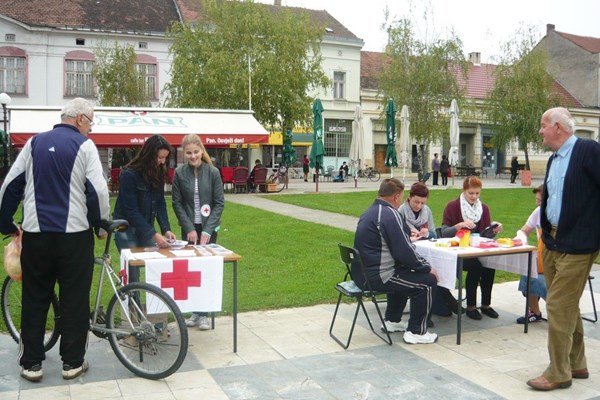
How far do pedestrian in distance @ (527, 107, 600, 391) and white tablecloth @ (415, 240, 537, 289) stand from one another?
114 centimetres

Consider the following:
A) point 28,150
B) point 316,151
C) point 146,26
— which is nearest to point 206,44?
point 316,151

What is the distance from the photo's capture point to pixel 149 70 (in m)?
34.8

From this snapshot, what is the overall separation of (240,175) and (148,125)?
13.4 feet

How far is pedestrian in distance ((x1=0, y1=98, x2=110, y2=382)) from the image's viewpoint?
14.5 ft

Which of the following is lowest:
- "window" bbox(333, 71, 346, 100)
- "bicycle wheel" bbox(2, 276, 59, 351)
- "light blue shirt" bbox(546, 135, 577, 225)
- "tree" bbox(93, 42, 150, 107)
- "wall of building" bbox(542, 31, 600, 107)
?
"bicycle wheel" bbox(2, 276, 59, 351)

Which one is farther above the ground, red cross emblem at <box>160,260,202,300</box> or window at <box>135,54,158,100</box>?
window at <box>135,54,158,100</box>

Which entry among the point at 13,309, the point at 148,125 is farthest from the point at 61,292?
the point at 148,125

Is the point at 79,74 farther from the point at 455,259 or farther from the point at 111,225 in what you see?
the point at 455,259

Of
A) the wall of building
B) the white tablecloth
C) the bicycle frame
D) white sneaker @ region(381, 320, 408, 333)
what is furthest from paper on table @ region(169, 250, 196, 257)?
the wall of building

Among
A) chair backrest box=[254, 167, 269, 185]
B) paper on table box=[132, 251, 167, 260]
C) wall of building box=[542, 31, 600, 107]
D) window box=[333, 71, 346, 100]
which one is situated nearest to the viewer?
paper on table box=[132, 251, 167, 260]

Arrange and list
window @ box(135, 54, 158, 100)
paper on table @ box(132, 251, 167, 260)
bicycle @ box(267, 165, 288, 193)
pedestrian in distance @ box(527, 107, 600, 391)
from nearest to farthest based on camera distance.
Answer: pedestrian in distance @ box(527, 107, 600, 391), paper on table @ box(132, 251, 167, 260), bicycle @ box(267, 165, 288, 193), window @ box(135, 54, 158, 100)

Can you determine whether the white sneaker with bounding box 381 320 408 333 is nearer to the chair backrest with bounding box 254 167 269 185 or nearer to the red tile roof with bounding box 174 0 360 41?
the chair backrest with bounding box 254 167 269 185

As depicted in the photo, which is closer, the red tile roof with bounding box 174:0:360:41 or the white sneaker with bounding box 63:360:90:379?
the white sneaker with bounding box 63:360:90:379

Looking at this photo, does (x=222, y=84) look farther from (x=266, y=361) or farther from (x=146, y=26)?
(x=266, y=361)
